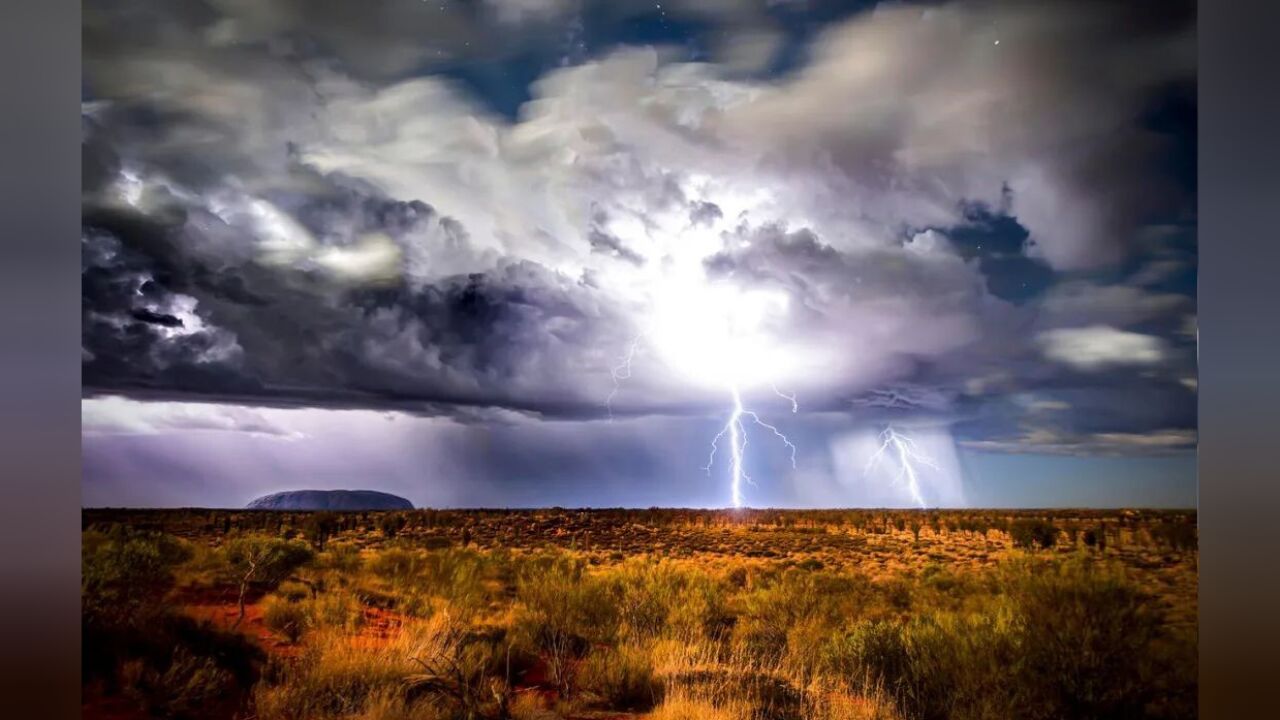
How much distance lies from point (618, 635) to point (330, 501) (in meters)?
6.57

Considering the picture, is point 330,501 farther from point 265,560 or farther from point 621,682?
point 621,682

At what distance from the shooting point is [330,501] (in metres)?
12.8

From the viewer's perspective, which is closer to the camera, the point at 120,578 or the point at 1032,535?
the point at 120,578

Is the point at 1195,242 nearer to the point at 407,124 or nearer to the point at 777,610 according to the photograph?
the point at 777,610

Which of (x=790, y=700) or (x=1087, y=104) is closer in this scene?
(x=790, y=700)

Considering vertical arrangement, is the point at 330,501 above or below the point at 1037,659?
above

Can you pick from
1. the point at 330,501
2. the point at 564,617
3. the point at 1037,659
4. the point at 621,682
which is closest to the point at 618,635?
the point at 564,617

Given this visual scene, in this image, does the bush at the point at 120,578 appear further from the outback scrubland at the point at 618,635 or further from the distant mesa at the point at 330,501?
the distant mesa at the point at 330,501

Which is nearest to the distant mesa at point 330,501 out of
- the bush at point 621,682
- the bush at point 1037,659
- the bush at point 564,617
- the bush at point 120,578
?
the bush at point 120,578

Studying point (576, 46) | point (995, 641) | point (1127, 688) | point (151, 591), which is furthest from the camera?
point (576, 46)

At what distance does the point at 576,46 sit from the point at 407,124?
81.3 inches

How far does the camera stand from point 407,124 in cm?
907

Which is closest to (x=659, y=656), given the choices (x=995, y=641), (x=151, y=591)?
(x=995, y=641)

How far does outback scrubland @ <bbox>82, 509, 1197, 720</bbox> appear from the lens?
6715mm
